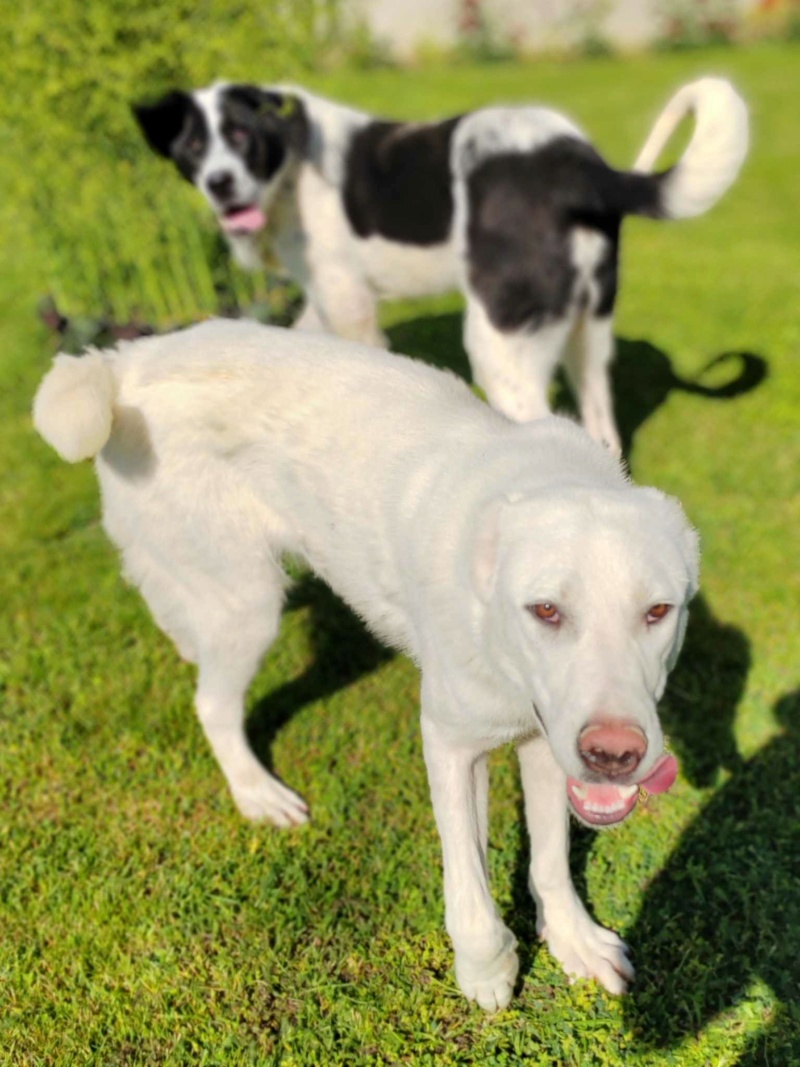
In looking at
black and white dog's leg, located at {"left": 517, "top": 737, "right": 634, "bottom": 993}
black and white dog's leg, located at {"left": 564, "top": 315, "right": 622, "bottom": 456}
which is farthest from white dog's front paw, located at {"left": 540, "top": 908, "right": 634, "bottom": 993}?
black and white dog's leg, located at {"left": 564, "top": 315, "right": 622, "bottom": 456}

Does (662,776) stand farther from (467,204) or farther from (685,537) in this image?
(467,204)

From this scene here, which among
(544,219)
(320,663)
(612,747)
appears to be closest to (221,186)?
(544,219)

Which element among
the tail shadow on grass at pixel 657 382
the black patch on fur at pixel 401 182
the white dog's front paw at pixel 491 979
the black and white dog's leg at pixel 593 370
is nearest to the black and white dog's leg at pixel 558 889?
the white dog's front paw at pixel 491 979

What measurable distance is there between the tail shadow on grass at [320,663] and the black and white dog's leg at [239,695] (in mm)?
253

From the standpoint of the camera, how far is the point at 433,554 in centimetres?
242

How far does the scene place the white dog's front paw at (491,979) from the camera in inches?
97.1

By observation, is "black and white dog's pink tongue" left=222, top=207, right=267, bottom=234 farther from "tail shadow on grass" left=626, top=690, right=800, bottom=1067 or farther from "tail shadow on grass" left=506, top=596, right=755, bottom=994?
"tail shadow on grass" left=626, top=690, right=800, bottom=1067

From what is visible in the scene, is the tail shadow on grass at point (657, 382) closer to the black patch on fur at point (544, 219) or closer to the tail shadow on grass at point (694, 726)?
the black patch on fur at point (544, 219)

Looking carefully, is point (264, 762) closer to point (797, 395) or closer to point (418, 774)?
point (418, 774)

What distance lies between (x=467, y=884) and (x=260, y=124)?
424 cm

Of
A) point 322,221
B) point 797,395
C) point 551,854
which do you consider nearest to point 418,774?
point 551,854

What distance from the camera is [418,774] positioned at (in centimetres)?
338

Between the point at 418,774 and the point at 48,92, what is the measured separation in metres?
4.43

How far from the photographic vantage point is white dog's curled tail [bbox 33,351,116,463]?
2635 mm
